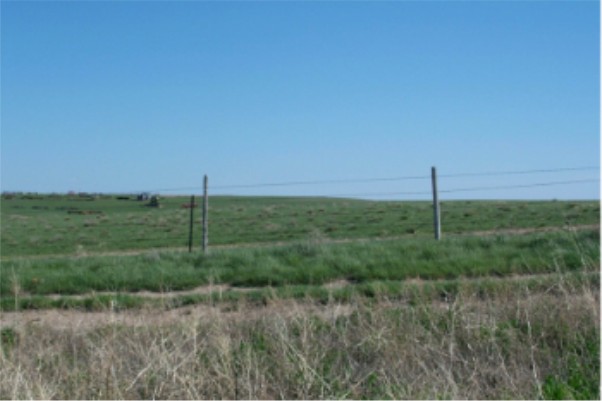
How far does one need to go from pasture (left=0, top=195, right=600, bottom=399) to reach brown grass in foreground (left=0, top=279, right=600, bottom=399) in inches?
0.6

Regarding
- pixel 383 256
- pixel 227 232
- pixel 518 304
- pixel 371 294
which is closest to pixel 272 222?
pixel 227 232

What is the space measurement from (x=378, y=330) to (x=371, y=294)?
10.6ft

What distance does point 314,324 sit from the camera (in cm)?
655

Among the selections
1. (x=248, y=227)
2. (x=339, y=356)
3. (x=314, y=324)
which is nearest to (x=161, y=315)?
(x=314, y=324)

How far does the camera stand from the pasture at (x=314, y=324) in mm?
5148

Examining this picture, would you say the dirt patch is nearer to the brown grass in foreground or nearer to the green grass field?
the brown grass in foreground

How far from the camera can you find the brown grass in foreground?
16.6 feet

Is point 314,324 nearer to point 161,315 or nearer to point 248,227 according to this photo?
point 161,315

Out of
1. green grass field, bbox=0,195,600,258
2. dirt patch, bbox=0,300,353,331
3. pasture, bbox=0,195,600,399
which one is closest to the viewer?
pasture, bbox=0,195,600,399

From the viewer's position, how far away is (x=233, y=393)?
16.8ft

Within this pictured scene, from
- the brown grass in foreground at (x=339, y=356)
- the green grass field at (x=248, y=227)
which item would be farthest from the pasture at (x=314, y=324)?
the green grass field at (x=248, y=227)

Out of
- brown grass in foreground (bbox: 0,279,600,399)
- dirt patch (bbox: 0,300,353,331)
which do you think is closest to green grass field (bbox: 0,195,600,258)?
dirt patch (bbox: 0,300,353,331)

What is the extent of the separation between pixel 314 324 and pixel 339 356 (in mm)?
719

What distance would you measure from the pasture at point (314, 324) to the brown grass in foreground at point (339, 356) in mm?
15
